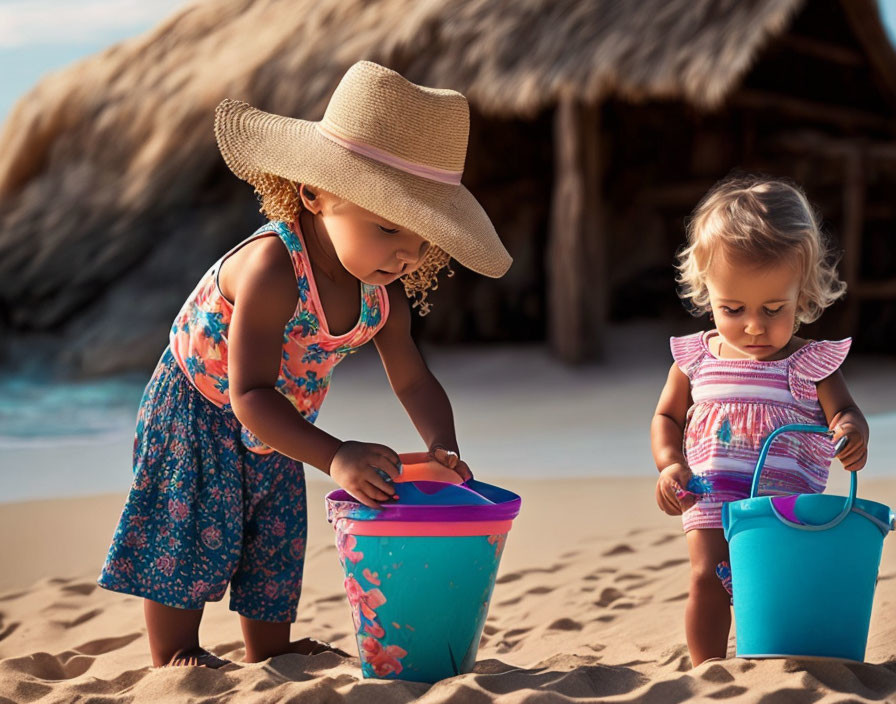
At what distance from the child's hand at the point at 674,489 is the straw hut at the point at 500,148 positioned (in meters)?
5.51

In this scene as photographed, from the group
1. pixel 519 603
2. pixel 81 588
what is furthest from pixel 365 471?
pixel 81 588

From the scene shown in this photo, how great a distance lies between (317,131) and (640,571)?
169 cm

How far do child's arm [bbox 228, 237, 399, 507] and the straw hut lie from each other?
5.55 metres

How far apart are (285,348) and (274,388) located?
0.69 ft

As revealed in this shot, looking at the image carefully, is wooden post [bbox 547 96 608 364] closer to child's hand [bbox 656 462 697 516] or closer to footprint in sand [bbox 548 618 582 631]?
footprint in sand [bbox 548 618 582 631]

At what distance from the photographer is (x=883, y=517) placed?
220cm


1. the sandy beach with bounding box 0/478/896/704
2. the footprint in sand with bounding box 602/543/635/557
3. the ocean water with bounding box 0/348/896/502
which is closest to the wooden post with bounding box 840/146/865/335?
the ocean water with bounding box 0/348/896/502

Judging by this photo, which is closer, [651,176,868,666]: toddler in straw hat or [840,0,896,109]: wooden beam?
[651,176,868,666]: toddler in straw hat

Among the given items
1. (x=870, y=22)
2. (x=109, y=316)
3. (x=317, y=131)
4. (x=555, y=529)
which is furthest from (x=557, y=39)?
(x=317, y=131)

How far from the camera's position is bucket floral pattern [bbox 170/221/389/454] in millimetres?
2488

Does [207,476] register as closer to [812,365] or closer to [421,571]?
[421,571]

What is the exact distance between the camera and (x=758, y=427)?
242 centimetres

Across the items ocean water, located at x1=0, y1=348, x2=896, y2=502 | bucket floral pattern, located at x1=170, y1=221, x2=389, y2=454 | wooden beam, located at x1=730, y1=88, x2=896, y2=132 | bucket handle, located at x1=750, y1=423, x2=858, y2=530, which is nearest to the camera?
bucket handle, located at x1=750, y1=423, x2=858, y2=530

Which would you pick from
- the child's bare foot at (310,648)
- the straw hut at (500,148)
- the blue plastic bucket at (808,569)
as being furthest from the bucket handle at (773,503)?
the straw hut at (500,148)
